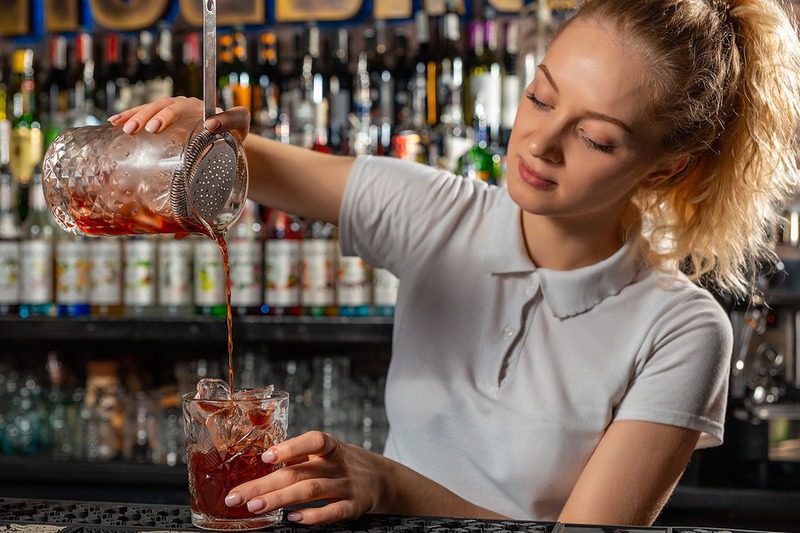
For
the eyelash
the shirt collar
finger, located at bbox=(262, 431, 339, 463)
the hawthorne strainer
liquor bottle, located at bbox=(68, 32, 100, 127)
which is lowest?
finger, located at bbox=(262, 431, 339, 463)

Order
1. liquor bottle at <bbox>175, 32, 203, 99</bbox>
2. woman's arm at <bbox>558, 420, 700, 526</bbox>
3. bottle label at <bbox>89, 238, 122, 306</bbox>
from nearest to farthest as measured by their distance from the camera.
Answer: woman's arm at <bbox>558, 420, 700, 526</bbox> < bottle label at <bbox>89, 238, 122, 306</bbox> < liquor bottle at <bbox>175, 32, 203, 99</bbox>

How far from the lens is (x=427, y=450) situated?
1.34 m

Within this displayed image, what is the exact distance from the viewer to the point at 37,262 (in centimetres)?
246

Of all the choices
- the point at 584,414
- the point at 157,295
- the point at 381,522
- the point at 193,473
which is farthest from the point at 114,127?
the point at 157,295

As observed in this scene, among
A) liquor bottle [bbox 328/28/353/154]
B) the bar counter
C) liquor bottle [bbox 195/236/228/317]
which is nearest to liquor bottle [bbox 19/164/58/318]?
liquor bottle [bbox 195/236/228/317]

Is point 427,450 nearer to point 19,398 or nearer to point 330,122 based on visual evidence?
point 330,122

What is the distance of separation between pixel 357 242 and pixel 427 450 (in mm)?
319

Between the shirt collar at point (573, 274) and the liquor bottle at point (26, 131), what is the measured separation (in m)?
1.66

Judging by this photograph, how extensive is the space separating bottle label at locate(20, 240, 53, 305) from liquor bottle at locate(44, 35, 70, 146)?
320 millimetres

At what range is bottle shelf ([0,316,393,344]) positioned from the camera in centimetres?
233

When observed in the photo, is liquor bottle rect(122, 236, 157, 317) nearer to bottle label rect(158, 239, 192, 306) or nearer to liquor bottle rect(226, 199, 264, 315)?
bottle label rect(158, 239, 192, 306)

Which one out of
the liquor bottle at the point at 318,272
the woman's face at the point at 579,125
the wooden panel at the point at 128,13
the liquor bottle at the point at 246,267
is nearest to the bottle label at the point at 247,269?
the liquor bottle at the point at 246,267

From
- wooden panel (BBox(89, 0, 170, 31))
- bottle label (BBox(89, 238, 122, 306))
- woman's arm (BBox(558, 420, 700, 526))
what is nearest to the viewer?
woman's arm (BBox(558, 420, 700, 526))

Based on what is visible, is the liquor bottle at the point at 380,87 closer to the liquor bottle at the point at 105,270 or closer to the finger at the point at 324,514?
the liquor bottle at the point at 105,270
